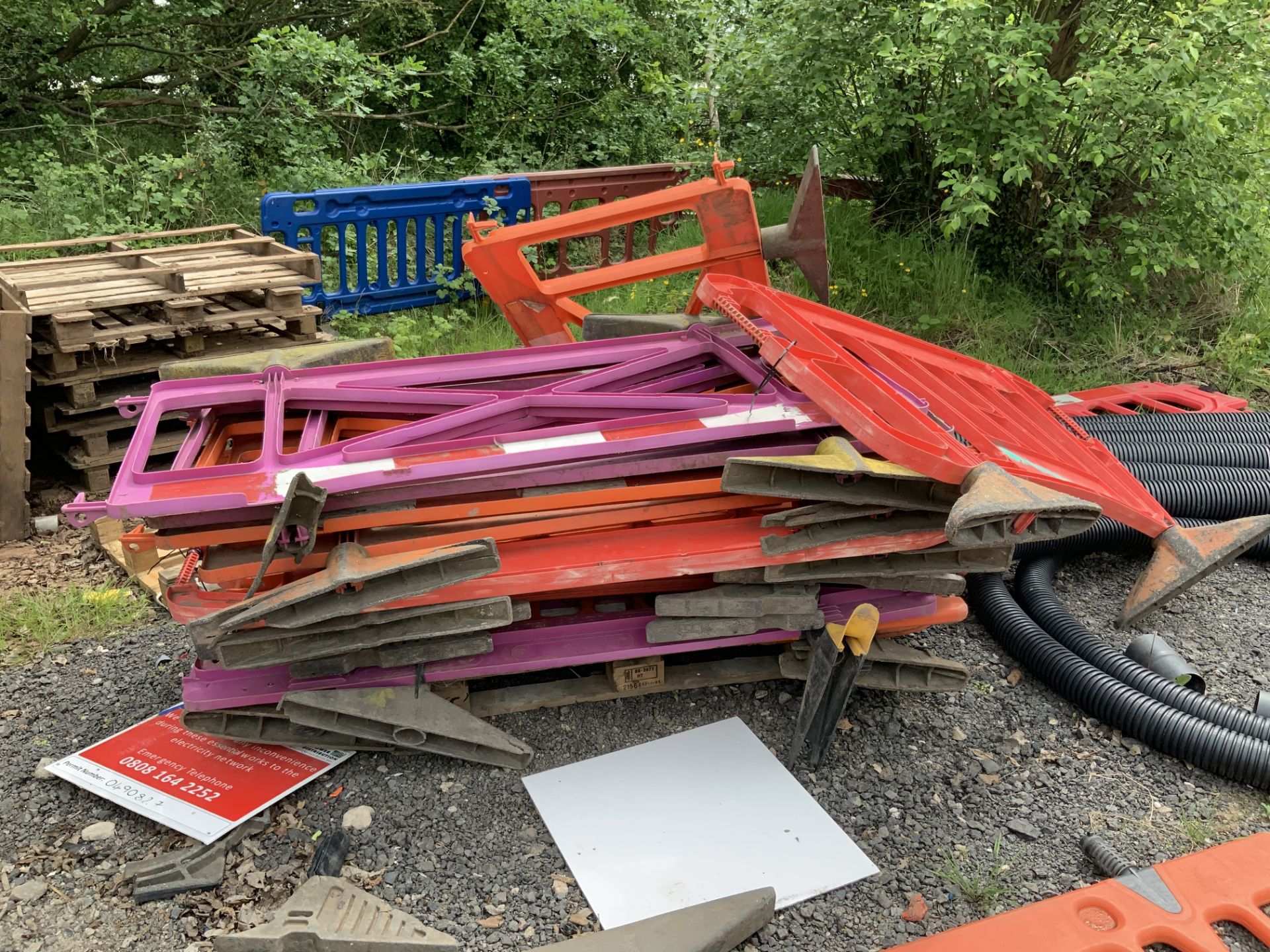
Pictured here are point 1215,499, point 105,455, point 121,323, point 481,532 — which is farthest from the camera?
point 105,455

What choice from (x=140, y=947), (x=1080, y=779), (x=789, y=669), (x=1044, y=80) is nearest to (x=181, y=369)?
(x=140, y=947)

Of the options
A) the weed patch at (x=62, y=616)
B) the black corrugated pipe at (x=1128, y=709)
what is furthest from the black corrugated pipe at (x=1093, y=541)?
the weed patch at (x=62, y=616)

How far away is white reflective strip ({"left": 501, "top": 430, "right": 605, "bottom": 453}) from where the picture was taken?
3.35 m

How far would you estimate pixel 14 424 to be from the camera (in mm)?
4738

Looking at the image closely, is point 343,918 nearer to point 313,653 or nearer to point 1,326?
point 313,653

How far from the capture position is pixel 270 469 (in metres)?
3.15

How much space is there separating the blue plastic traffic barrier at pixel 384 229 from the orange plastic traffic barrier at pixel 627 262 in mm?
1937

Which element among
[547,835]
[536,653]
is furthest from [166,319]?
[547,835]

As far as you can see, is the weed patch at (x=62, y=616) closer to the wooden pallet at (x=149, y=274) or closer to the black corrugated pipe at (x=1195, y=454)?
the wooden pallet at (x=149, y=274)

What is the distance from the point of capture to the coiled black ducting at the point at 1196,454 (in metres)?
5.21

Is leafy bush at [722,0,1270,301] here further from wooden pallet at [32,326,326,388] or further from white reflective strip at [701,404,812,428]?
wooden pallet at [32,326,326,388]

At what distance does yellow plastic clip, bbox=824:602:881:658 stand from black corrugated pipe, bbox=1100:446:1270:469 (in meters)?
2.67

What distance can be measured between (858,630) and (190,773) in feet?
7.88

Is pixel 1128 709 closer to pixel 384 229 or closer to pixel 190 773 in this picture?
pixel 190 773
